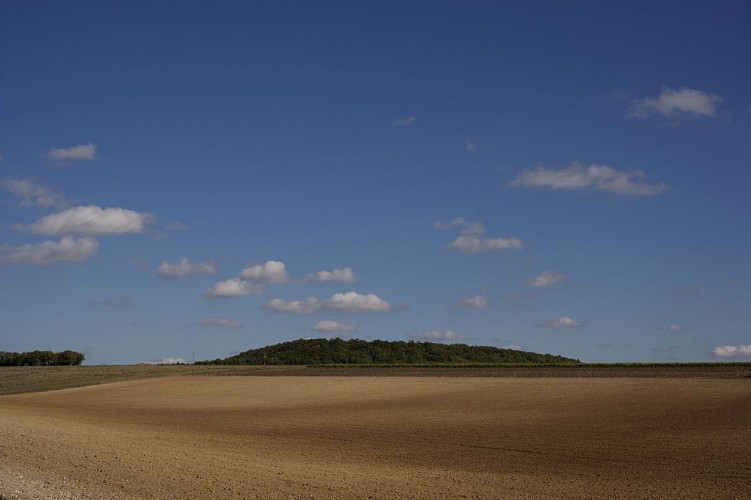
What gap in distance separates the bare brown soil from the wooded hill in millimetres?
103840

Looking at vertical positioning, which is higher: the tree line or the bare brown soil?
the tree line

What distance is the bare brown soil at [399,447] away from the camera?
2022 centimetres

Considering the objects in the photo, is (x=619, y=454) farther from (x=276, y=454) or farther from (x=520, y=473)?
(x=276, y=454)

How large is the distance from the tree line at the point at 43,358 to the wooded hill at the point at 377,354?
3020 centimetres

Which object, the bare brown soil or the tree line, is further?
the tree line

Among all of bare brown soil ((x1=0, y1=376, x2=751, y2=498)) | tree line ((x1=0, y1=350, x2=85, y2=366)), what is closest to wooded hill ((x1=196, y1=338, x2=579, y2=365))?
tree line ((x1=0, y1=350, x2=85, y2=366))

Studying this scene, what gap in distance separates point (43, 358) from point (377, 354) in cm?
7119

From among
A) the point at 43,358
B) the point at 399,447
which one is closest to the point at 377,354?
the point at 43,358

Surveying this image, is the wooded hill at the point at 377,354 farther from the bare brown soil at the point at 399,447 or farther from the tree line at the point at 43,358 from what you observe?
the bare brown soil at the point at 399,447

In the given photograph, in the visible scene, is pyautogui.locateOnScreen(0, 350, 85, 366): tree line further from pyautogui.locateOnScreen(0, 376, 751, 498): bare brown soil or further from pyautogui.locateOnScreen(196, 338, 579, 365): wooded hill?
pyautogui.locateOnScreen(0, 376, 751, 498): bare brown soil

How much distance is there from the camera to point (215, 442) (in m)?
31.2

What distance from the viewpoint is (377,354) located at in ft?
559

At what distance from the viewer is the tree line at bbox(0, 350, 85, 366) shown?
158 meters

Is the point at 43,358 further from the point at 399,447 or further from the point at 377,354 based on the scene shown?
the point at 399,447
